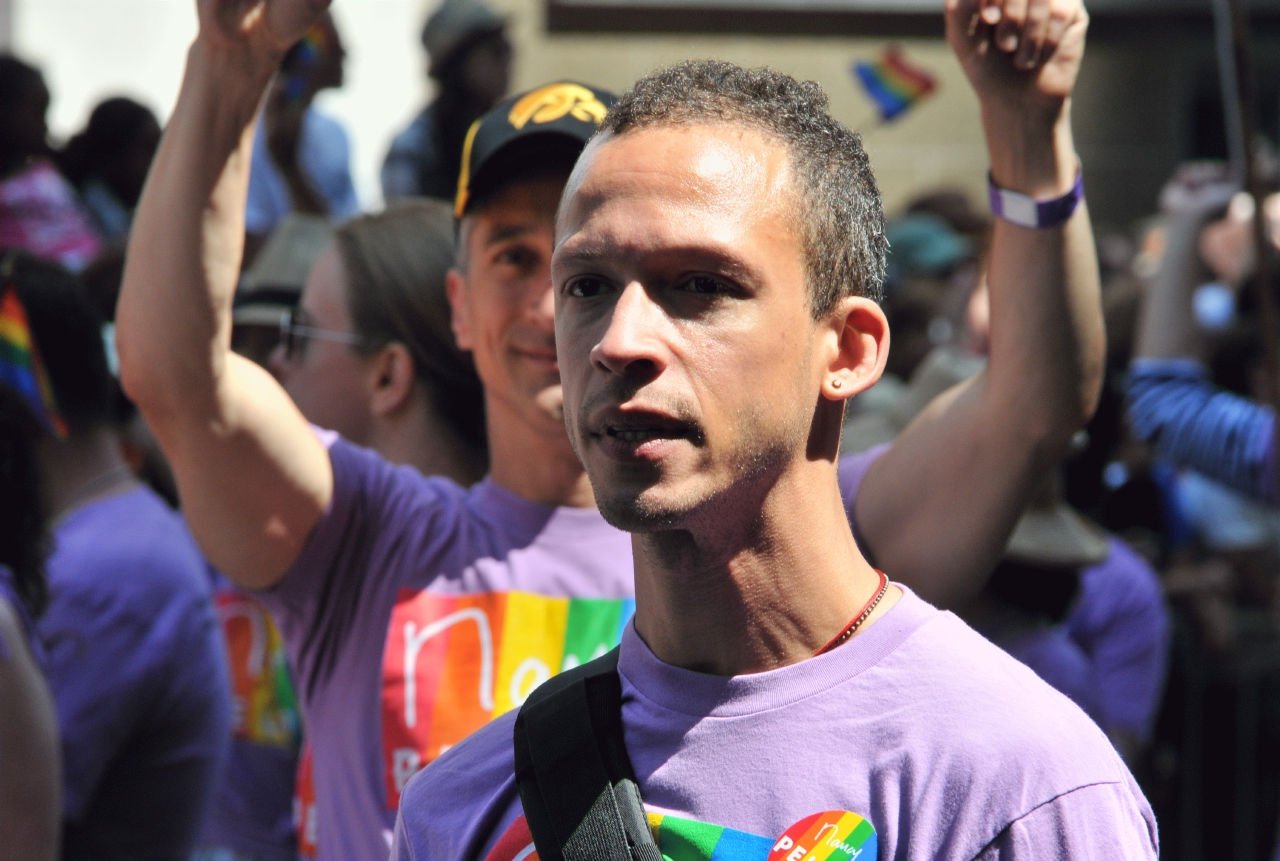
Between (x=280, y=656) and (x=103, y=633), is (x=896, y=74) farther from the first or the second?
(x=103, y=633)

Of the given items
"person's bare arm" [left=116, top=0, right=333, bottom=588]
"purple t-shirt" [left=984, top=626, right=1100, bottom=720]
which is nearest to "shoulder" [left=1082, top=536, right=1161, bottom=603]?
"purple t-shirt" [left=984, top=626, right=1100, bottom=720]

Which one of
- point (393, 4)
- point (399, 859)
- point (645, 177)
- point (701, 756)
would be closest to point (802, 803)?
point (701, 756)

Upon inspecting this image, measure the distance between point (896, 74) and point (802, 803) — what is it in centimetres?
654

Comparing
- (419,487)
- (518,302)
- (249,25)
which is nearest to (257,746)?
(419,487)

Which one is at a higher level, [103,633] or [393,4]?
[393,4]

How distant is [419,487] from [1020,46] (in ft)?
4.02

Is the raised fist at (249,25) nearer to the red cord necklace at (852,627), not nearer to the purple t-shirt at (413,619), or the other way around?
the purple t-shirt at (413,619)

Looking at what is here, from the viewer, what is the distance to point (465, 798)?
1.68m

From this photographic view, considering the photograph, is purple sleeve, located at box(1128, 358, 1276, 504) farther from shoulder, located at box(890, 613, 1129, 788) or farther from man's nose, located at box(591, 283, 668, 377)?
man's nose, located at box(591, 283, 668, 377)

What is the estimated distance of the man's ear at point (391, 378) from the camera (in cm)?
304

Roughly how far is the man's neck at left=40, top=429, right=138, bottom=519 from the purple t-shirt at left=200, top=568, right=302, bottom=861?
454 mm

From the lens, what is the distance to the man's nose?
60.2 inches

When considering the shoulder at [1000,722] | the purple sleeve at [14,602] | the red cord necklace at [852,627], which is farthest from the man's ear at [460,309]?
the shoulder at [1000,722]

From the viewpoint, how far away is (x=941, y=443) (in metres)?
2.25
